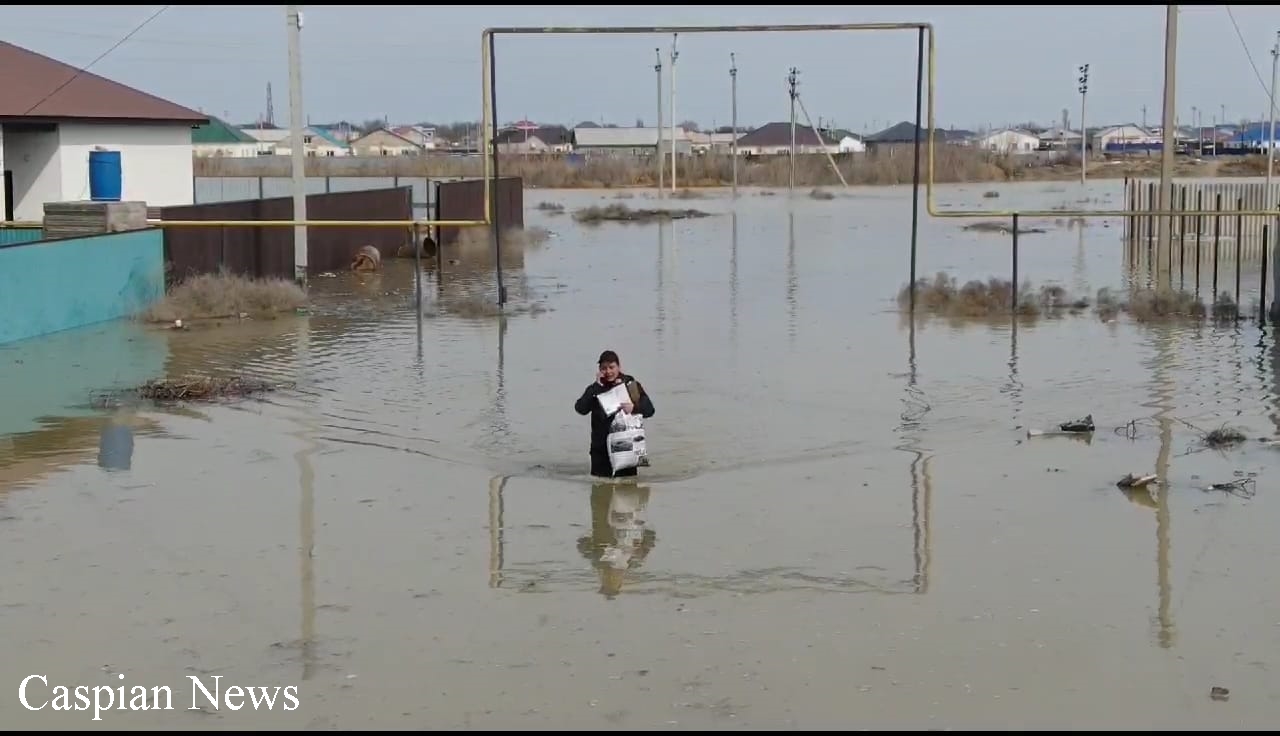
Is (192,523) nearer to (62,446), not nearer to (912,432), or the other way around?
(62,446)

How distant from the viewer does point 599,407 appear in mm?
11070

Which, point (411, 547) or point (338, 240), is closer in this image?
point (411, 547)

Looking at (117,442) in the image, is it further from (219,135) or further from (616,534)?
(219,135)

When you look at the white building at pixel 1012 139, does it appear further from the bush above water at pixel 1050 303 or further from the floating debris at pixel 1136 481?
the floating debris at pixel 1136 481

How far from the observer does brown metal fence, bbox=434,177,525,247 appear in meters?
35.1

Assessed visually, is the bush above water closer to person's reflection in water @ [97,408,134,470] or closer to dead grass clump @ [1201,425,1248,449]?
dead grass clump @ [1201,425,1248,449]

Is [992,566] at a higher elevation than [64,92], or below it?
below

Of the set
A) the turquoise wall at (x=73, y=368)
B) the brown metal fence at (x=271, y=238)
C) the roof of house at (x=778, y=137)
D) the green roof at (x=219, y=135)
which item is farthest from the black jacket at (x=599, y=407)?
the roof of house at (x=778, y=137)

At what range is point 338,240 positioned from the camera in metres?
31.2

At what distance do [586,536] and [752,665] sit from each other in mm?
2717

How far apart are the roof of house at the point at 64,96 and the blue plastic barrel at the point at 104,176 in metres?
6.59

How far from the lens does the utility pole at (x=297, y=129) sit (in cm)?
2491

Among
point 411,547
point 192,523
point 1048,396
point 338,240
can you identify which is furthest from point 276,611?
point 338,240

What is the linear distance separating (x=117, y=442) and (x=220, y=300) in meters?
9.68
